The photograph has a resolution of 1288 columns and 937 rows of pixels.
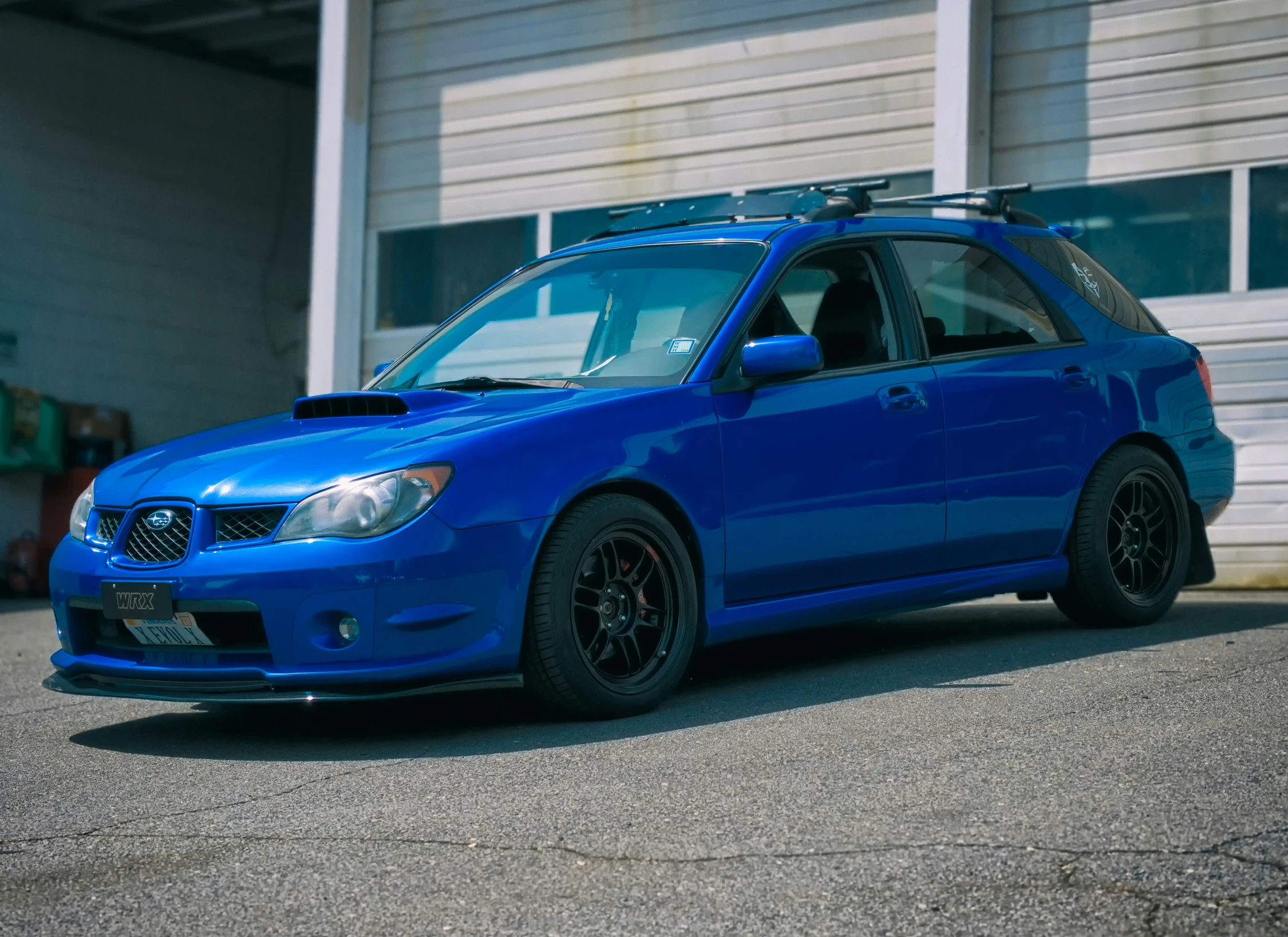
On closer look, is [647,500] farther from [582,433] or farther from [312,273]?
[312,273]

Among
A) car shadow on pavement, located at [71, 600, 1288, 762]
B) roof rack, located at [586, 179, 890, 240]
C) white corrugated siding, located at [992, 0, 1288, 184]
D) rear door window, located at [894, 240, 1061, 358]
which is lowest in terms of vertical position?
car shadow on pavement, located at [71, 600, 1288, 762]

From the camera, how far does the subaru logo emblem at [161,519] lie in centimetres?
501

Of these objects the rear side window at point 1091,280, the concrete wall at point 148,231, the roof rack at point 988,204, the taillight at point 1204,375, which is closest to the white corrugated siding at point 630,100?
the roof rack at point 988,204

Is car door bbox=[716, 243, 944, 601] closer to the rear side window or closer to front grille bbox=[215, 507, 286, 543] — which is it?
the rear side window

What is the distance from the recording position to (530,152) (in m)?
12.0

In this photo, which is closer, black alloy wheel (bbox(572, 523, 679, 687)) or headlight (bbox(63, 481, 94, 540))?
black alloy wheel (bbox(572, 523, 679, 687))

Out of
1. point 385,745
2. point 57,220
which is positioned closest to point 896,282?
point 385,745

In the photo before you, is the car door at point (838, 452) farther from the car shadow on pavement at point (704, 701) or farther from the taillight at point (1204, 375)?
the taillight at point (1204, 375)

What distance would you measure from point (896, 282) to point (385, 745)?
260cm

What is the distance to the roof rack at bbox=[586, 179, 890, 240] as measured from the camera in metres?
6.38

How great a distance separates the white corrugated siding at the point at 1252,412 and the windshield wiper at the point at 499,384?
5.20m

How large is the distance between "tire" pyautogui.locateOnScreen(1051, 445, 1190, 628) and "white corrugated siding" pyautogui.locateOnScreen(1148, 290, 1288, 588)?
279 cm

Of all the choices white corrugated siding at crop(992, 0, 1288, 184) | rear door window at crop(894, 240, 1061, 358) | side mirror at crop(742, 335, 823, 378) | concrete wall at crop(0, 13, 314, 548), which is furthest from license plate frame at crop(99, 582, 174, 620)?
concrete wall at crop(0, 13, 314, 548)

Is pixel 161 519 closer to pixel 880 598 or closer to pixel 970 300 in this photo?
pixel 880 598
